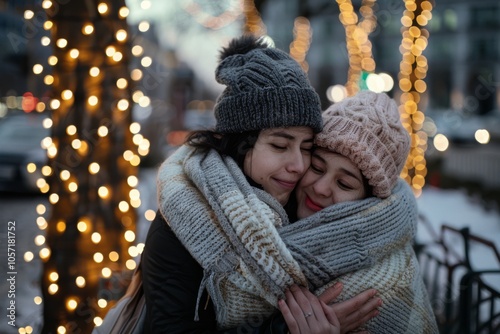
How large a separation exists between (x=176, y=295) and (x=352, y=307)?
2.20 feet

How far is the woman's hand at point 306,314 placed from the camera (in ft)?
6.15

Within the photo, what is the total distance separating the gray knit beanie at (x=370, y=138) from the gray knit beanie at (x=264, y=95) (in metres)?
0.13

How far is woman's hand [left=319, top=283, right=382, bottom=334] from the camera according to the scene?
1970 mm

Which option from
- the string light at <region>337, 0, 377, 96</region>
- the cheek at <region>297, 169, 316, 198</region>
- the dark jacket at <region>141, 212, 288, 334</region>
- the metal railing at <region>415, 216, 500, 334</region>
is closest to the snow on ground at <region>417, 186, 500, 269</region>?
the metal railing at <region>415, 216, 500, 334</region>

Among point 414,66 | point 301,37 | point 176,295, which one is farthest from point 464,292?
point 301,37

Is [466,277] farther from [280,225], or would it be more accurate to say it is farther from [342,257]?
[280,225]

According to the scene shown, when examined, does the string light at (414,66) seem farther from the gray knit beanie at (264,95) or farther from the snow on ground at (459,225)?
the gray knit beanie at (264,95)

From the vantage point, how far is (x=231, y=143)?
220 centimetres

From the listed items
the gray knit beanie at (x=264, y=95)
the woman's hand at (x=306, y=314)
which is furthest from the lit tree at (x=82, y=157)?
the woman's hand at (x=306, y=314)

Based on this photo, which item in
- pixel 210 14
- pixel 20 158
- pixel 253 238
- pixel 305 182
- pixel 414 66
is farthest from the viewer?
pixel 210 14

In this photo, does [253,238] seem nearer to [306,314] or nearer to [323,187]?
[306,314]

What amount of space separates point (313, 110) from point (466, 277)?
1.83 m

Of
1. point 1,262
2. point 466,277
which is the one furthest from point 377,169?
point 1,262

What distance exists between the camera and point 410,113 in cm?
805
